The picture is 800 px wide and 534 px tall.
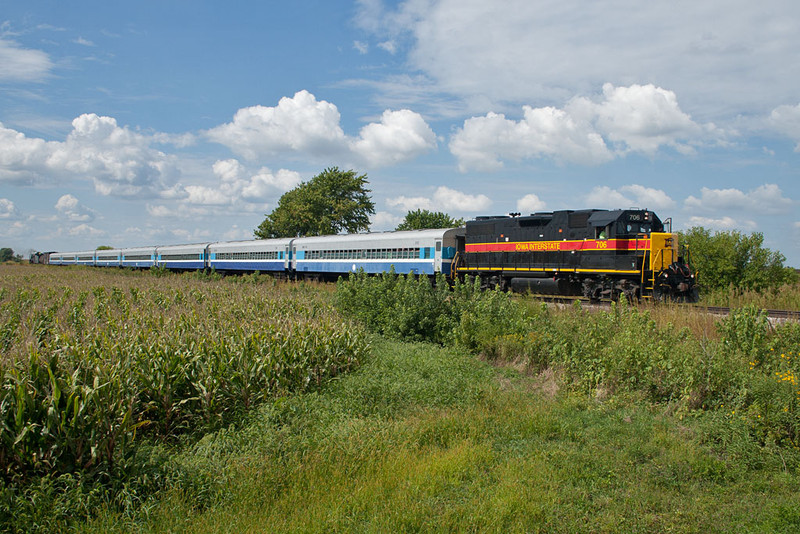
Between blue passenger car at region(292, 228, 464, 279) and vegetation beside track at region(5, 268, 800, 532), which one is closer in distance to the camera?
vegetation beside track at region(5, 268, 800, 532)

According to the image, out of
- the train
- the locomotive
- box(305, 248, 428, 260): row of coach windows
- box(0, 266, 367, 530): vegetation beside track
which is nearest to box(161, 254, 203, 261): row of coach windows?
the train

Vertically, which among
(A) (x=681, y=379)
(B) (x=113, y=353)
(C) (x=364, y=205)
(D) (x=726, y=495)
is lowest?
(D) (x=726, y=495)

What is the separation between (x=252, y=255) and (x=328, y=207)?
73.8 ft

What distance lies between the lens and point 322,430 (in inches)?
308

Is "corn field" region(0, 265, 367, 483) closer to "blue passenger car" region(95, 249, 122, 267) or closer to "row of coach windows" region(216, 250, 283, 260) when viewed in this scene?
"row of coach windows" region(216, 250, 283, 260)

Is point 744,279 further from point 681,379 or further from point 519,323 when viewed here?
point 681,379

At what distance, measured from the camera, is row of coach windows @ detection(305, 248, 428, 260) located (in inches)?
1160

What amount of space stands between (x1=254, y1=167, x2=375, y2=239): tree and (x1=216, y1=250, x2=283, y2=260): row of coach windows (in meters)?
17.7

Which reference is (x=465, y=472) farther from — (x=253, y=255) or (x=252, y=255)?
(x=252, y=255)

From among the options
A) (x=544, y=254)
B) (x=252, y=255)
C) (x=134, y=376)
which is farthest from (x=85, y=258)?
(x=134, y=376)

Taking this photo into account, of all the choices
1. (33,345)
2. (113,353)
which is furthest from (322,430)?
(33,345)

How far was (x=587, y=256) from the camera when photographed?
66.7 feet

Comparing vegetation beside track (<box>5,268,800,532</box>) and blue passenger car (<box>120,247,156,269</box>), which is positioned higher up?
blue passenger car (<box>120,247,156,269</box>)

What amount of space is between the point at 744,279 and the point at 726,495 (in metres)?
22.8
